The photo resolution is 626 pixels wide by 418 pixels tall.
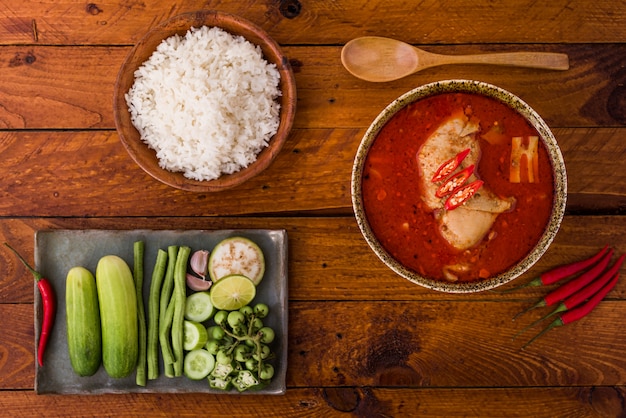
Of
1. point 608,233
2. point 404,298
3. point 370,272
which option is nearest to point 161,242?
point 370,272

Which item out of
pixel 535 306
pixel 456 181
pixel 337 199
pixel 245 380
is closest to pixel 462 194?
pixel 456 181

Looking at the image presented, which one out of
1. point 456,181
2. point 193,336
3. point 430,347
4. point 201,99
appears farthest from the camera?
point 430,347

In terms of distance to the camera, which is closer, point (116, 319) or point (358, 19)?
point (116, 319)

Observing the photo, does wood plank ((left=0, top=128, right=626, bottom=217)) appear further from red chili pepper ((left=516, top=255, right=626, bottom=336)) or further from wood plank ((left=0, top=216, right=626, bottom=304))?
red chili pepper ((left=516, top=255, right=626, bottom=336))

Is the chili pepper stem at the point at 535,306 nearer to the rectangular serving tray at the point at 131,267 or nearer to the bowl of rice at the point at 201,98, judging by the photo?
the rectangular serving tray at the point at 131,267

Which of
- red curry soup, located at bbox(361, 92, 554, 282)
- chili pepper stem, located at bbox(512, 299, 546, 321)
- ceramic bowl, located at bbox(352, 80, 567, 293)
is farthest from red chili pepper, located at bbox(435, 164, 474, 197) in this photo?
chili pepper stem, located at bbox(512, 299, 546, 321)

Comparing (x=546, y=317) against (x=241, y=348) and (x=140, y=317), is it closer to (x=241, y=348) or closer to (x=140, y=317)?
(x=241, y=348)
